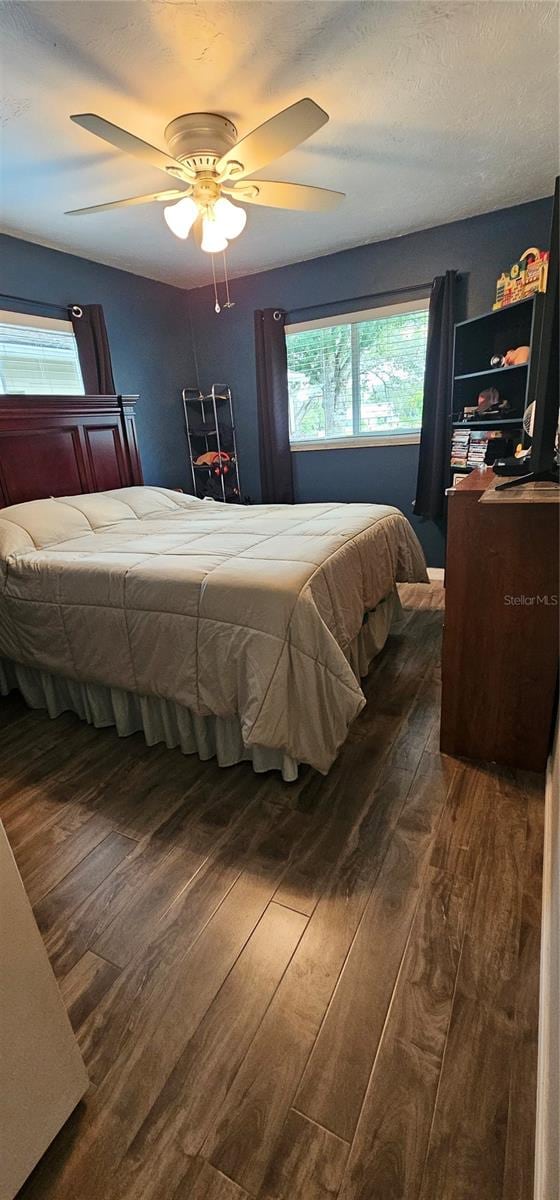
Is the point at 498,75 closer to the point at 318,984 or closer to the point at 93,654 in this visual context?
the point at 93,654

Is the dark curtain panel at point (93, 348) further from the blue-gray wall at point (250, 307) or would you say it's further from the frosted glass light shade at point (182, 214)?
the frosted glass light shade at point (182, 214)

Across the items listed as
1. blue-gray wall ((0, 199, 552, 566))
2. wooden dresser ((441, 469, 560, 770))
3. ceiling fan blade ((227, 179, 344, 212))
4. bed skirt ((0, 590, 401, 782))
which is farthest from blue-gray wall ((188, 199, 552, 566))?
wooden dresser ((441, 469, 560, 770))

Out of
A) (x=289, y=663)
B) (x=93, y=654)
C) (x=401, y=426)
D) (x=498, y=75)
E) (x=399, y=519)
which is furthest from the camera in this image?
(x=401, y=426)

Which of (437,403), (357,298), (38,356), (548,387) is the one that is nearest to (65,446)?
(38,356)

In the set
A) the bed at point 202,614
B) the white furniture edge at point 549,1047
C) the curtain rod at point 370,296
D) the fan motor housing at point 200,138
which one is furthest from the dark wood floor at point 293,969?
the curtain rod at point 370,296

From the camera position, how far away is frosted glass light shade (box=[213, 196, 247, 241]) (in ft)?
6.61

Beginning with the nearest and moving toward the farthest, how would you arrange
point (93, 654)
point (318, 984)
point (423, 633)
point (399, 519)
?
point (318, 984), point (93, 654), point (399, 519), point (423, 633)

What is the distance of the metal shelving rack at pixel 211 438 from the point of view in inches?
174

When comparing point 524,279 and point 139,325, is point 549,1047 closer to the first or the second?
point 524,279

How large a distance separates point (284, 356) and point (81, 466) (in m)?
1.98

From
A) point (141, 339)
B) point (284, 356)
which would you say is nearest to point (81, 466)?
point (141, 339)

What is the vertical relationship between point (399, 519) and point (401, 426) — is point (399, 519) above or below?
below

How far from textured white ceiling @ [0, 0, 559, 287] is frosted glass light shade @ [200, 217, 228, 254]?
1.21 ft

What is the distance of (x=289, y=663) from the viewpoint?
1.57 meters
